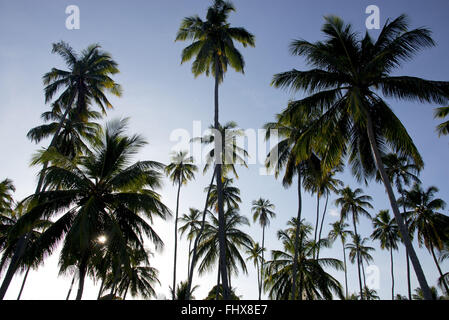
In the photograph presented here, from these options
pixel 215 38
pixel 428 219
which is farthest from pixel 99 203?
pixel 428 219

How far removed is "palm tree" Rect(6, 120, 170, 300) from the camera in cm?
1064

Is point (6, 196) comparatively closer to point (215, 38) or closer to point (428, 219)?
point (215, 38)

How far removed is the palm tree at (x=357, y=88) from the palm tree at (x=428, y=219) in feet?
61.2

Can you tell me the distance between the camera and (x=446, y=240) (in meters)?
25.1

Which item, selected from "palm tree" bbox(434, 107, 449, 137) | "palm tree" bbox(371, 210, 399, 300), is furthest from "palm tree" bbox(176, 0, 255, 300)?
"palm tree" bbox(371, 210, 399, 300)

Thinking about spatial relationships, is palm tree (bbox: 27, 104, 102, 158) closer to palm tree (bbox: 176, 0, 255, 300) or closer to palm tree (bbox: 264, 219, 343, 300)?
palm tree (bbox: 176, 0, 255, 300)

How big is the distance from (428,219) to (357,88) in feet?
77.0

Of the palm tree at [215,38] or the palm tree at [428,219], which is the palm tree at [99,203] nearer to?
the palm tree at [215,38]

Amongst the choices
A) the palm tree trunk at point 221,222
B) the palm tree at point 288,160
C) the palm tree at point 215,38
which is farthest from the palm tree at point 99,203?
the palm tree at point 288,160

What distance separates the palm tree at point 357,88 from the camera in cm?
1012

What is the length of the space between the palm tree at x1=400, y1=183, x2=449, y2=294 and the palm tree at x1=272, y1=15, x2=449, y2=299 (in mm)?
18641
